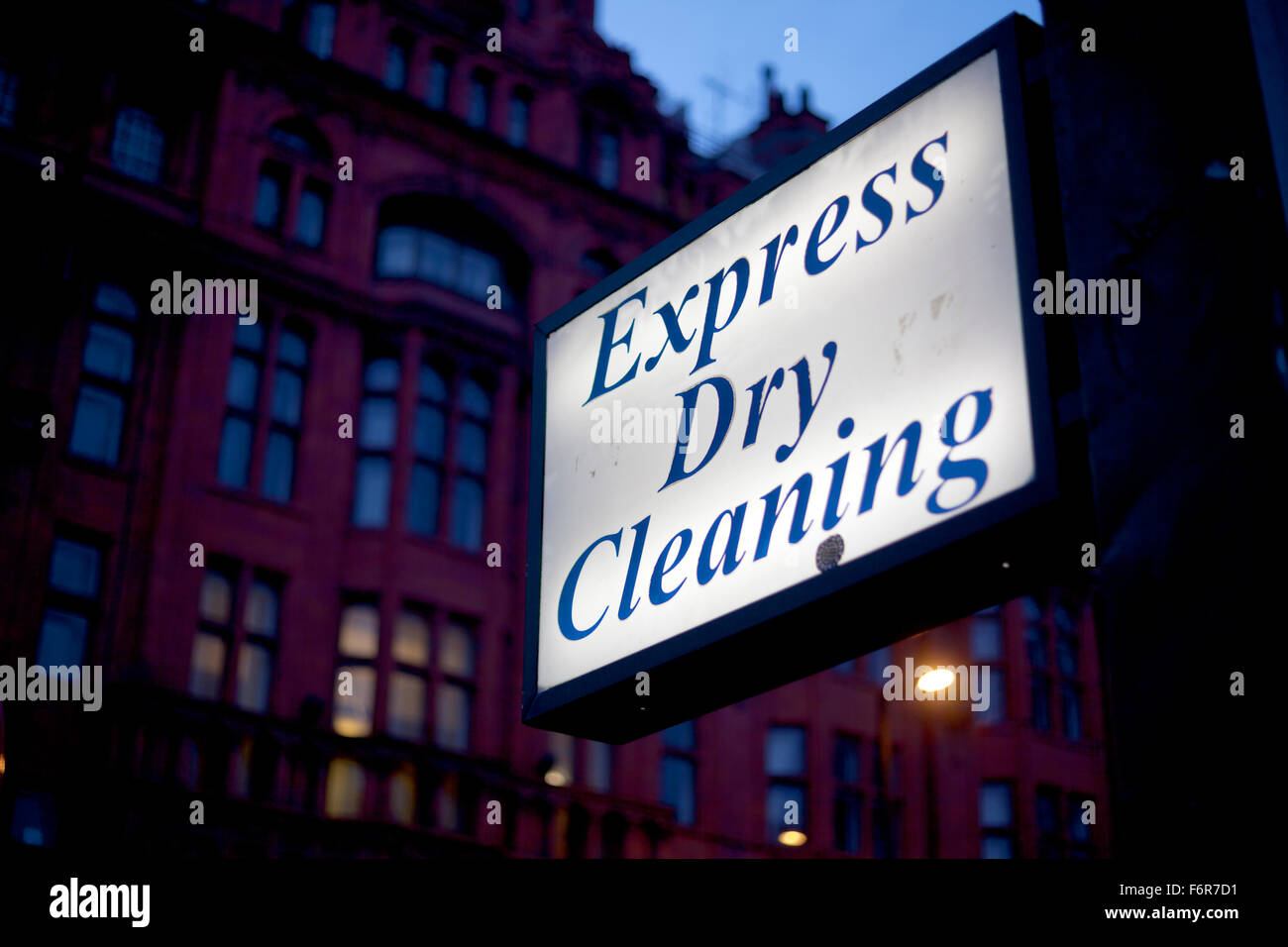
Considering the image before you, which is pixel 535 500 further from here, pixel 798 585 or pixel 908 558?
pixel 908 558

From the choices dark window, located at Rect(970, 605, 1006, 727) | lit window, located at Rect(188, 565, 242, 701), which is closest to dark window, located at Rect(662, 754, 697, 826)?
dark window, located at Rect(970, 605, 1006, 727)

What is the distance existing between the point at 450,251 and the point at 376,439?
3686 millimetres

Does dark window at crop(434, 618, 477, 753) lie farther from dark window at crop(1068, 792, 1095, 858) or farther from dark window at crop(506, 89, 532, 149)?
dark window at crop(1068, 792, 1095, 858)

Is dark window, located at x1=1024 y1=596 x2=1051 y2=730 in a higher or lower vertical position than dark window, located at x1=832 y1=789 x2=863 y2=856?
higher

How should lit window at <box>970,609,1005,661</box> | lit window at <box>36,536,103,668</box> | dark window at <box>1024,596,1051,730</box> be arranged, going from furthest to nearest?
lit window at <box>970,609,1005,661</box> → dark window at <box>1024,596,1051,730</box> → lit window at <box>36,536,103,668</box>

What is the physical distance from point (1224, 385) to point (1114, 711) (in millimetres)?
556

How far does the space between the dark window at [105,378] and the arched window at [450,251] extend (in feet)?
13.1

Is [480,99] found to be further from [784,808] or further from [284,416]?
[784,808]

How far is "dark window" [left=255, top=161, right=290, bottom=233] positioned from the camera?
78.1ft

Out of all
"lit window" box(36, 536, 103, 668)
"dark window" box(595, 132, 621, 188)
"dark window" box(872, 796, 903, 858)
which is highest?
"dark window" box(595, 132, 621, 188)

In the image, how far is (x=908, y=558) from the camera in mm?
3207

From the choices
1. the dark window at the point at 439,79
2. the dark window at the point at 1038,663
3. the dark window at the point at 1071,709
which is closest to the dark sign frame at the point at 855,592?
the dark window at the point at 439,79

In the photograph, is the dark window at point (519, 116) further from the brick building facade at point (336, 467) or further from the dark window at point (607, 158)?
the dark window at point (607, 158)

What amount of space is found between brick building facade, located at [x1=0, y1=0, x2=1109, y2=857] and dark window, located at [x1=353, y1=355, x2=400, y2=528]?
45 mm
